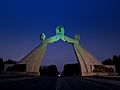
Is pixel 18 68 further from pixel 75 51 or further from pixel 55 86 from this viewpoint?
pixel 55 86

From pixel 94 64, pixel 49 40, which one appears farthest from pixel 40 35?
pixel 94 64

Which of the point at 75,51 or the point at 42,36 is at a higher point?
the point at 42,36

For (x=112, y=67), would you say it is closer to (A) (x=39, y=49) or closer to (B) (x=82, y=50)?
(B) (x=82, y=50)

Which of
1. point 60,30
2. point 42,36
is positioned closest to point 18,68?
point 42,36

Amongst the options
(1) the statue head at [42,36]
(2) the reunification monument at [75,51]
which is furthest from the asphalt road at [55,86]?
(1) the statue head at [42,36]

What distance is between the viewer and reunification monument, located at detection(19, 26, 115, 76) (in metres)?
96.5

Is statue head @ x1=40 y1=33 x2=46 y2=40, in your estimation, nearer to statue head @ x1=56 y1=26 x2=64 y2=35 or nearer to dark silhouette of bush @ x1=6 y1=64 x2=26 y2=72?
statue head @ x1=56 y1=26 x2=64 y2=35

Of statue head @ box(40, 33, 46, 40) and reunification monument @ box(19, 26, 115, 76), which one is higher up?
statue head @ box(40, 33, 46, 40)

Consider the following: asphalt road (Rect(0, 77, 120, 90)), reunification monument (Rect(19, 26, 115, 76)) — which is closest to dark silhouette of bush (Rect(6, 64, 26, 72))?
reunification monument (Rect(19, 26, 115, 76))

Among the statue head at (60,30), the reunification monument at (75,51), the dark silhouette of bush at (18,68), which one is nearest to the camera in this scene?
the dark silhouette of bush at (18,68)

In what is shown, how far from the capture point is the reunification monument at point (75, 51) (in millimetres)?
96500

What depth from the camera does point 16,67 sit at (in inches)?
3728

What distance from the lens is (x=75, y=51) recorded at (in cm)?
10000

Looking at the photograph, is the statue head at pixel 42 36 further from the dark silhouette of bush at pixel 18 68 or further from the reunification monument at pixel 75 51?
the dark silhouette of bush at pixel 18 68
